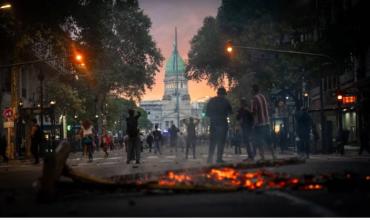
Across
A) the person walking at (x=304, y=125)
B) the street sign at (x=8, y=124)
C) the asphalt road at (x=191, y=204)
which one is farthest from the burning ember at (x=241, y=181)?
the street sign at (x=8, y=124)

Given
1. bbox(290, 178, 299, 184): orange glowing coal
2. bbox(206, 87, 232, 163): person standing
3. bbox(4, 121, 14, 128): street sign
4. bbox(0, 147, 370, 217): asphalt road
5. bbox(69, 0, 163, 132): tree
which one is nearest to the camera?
bbox(0, 147, 370, 217): asphalt road

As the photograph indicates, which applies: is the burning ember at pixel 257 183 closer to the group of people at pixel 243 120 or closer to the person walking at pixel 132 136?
the group of people at pixel 243 120

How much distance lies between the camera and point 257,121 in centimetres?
1619

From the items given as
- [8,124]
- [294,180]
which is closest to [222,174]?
[294,180]

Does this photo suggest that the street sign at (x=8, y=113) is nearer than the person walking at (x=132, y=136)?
No

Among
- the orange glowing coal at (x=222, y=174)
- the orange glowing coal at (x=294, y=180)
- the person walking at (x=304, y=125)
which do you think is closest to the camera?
the orange glowing coal at (x=294, y=180)

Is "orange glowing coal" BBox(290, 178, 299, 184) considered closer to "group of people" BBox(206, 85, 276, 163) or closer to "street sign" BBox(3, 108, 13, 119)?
"group of people" BBox(206, 85, 276, 163)

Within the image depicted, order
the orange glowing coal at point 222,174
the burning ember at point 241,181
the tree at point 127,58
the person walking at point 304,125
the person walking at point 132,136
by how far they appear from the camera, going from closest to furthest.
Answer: the burning ember at point 241,181 < the orange glowing coal at point 222,174 < the person walking at point 132,136 < the person walking at point 304,125 < the tree at point 127,58

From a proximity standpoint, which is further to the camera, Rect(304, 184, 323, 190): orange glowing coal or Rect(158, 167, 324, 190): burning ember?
Rect(158, 167, 324, 190): burning ember

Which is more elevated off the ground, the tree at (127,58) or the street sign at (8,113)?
the tree at (127,58)

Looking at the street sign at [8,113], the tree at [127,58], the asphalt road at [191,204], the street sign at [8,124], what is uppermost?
the tree at [127,58]

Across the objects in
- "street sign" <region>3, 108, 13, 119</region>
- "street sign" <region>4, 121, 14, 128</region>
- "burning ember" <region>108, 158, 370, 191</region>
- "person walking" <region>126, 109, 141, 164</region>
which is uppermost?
"street sign" <region>3, 108, 13, 119</region>

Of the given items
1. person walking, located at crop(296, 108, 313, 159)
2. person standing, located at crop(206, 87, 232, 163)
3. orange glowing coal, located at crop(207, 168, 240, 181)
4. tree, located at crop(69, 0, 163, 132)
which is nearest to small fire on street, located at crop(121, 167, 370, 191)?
orange glowing coal, located at crop(207, 168, 240, 181)

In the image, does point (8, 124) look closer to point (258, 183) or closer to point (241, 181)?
point (241, 181)
